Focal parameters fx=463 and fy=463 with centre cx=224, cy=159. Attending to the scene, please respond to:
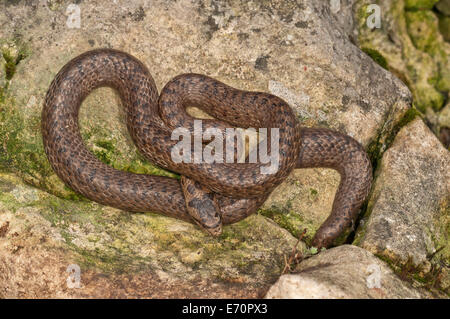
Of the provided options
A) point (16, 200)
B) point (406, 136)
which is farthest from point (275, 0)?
point (16, 200)

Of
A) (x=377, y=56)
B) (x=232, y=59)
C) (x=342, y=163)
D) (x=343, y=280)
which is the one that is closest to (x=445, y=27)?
(x=377, y=56)

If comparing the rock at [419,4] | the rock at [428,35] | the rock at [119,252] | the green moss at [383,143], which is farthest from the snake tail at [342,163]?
the rock at [419,4]

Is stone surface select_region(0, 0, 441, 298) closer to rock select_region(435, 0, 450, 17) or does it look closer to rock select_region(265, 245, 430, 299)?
rock select_region(265, 245, 430, 299)

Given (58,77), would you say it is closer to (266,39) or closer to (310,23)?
(266,39)

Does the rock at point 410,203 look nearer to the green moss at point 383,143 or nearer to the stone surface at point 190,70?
the green moss at point 383,143

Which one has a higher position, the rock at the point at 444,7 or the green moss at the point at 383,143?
the rock at the point at 444,7

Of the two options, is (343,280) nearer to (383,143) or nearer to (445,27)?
(383,143)
